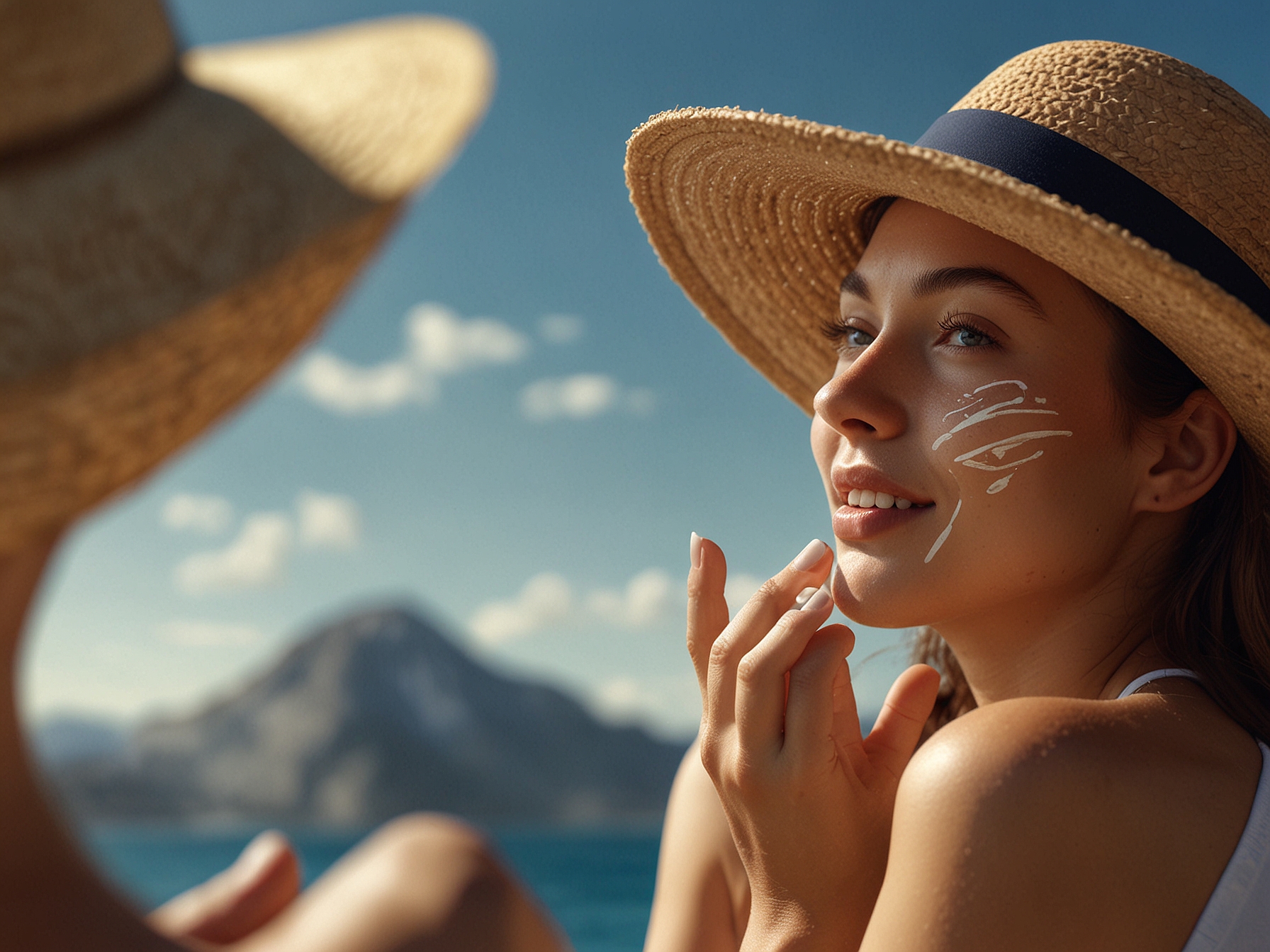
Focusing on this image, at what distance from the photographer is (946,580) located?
5.83ft

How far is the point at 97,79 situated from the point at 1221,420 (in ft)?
6.01

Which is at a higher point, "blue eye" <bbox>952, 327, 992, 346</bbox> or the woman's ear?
"blue eye" <bbox>952, 327, 992, 346</bbox>

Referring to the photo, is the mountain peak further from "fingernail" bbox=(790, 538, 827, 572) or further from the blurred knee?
the blurred knee

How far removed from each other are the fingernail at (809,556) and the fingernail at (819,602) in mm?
77

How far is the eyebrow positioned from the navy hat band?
6.4 inches

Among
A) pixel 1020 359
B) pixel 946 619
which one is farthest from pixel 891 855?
pixel 1020 359

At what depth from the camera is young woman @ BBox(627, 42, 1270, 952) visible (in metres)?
1.63

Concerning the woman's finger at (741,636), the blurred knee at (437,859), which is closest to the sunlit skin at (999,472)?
the woman's finger at (741,636)

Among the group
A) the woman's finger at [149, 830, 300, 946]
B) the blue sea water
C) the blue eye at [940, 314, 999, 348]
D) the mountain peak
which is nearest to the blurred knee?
the woman's finger at [149, 830, 300, 946]

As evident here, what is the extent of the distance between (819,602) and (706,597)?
0.27m

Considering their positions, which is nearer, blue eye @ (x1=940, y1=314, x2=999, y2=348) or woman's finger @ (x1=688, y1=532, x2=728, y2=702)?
blue eye @ (x1=940, y1=314, x2=999, y2=348)

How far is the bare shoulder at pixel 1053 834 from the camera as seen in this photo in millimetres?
1305

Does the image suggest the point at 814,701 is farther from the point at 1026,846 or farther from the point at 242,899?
the point at 242,899

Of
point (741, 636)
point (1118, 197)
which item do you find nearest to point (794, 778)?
point (741, 636)
